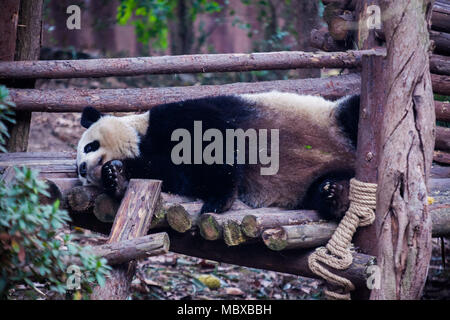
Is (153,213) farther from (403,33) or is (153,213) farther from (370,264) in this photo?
(403,33)

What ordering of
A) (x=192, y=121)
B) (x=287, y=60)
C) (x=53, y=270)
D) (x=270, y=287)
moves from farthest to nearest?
(x=270, y=287) → (x=287, y=60) → (x=192, y=121) → (x=53, y=270)

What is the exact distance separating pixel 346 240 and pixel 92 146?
1.95 m

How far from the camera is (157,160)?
3.84 meters

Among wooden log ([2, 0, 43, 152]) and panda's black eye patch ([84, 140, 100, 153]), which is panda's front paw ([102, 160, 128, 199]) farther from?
wooden log ([2, 0, 43, 152])

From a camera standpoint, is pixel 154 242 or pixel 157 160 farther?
pixel 157 160

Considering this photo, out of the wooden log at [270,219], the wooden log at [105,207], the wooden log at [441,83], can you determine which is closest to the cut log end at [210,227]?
the wooden log at [270,219]

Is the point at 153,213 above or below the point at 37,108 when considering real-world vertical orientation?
below

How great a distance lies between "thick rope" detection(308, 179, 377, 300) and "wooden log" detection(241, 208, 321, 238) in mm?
243

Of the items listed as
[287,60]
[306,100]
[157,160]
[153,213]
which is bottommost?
[153,213]

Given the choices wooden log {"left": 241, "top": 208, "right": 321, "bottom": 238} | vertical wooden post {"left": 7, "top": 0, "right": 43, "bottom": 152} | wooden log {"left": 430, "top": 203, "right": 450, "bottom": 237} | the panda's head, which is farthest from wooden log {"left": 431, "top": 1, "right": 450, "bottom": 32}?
vertical wooden post {"left": 7, "top": 0, "right": 43, "bottom": 152}

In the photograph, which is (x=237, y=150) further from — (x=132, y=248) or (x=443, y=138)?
(x=443, y=138)

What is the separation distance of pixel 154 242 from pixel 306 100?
5.98ft

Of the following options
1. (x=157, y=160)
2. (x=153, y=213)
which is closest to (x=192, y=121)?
(x=157, y=160)

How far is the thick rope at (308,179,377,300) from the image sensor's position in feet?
9.77
